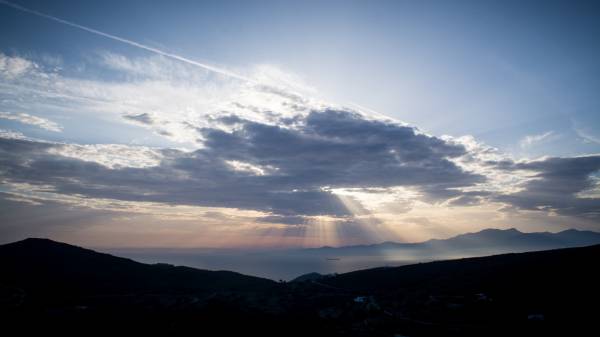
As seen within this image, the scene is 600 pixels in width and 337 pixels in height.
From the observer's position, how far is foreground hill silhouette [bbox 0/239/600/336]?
158ft

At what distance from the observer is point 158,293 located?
85000 millimetres

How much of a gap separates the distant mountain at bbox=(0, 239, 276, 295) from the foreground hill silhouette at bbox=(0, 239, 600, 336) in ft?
0.99

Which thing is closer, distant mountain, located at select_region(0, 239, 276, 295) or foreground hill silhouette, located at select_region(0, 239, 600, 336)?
foreground hill silhouette, located at select_region(0, 239, 600, 336)

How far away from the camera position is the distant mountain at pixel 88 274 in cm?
8444

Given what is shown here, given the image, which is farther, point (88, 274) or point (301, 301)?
point (88, 274)

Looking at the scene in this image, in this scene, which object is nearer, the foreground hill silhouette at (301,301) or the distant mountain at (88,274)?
the foreground hill silhouette at (301,301)

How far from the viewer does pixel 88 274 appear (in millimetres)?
97500

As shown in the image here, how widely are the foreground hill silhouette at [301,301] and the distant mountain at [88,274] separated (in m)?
0.30

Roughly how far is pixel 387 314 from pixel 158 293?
198ft

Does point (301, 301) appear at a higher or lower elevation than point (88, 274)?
lower

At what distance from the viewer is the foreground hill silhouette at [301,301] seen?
158 feet

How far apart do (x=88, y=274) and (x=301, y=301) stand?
68.7 meters

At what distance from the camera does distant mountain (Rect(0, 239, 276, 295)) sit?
277 ft

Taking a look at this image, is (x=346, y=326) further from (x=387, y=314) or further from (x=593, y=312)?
(x=593, y=312)
